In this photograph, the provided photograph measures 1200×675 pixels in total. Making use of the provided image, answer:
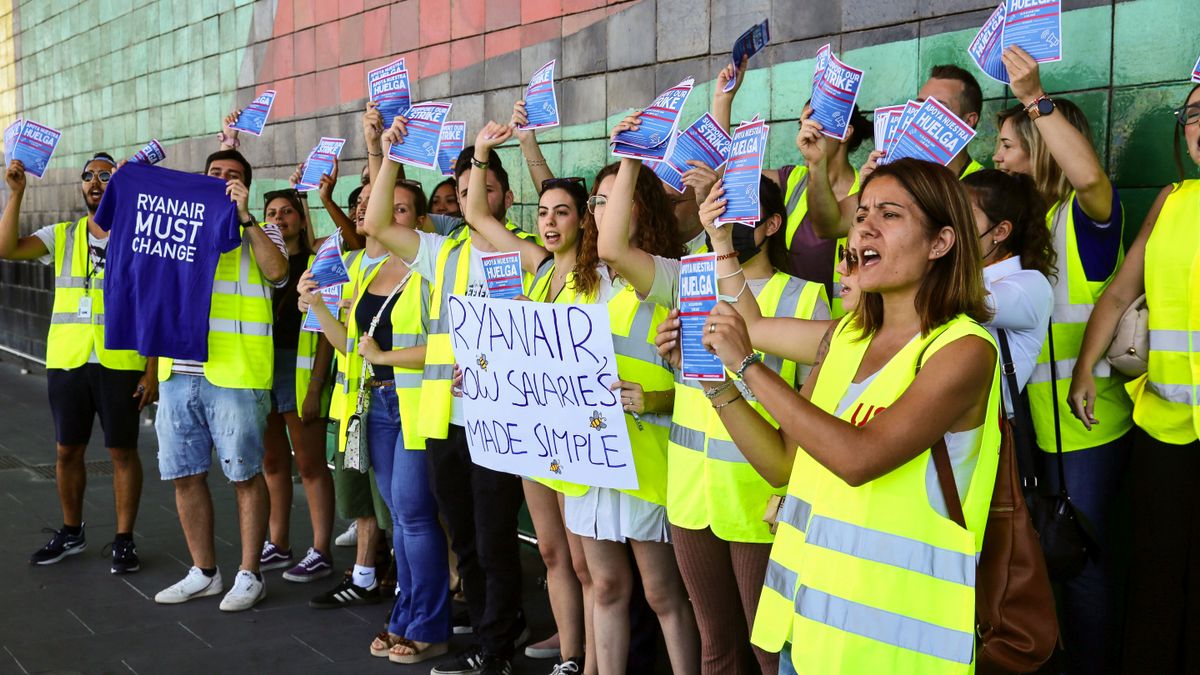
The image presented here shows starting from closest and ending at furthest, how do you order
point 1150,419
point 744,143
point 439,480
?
point 744,143 → point 1150,419 → point 439,480

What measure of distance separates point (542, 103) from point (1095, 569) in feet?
7.50

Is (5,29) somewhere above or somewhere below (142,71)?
above

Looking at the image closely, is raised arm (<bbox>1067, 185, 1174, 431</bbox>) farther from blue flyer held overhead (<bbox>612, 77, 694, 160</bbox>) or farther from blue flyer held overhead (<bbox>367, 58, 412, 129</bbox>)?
blue flyer held overhead (<bbox>367, 58, 412, 129</bbox>)

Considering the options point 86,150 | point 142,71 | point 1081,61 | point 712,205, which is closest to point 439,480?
point 712,205

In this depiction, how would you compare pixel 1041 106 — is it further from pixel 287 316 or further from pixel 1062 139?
pixel 287 316

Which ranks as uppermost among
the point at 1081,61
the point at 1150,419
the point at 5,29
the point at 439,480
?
the point at 5,29

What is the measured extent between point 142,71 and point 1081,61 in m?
9.58

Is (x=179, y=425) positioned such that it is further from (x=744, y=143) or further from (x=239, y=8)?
(x=239, y=8)

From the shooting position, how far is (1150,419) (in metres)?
3.29

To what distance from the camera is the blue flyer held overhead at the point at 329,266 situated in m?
4.75

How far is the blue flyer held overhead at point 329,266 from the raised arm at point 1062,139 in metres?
2.73

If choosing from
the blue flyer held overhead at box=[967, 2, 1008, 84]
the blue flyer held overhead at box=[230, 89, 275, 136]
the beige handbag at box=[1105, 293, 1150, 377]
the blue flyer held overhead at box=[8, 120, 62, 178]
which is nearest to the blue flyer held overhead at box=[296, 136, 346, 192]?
the blue flyer held overhead at box=[230, 89, 275, 136]

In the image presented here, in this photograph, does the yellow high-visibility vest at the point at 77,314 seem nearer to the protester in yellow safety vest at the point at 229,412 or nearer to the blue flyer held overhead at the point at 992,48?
the protester in yellow safety vest at the point at 229,412

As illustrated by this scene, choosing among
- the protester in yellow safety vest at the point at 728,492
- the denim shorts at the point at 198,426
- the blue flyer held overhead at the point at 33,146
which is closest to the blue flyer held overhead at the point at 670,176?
the protester in yellow safety vest at the point at 728,492
